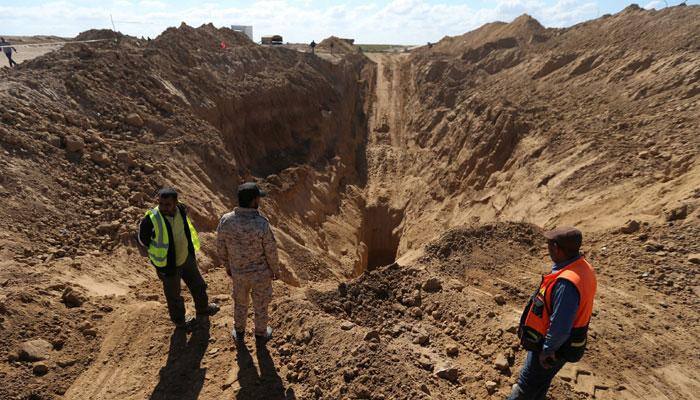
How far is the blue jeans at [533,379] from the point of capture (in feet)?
10.7

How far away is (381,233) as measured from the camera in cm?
1597

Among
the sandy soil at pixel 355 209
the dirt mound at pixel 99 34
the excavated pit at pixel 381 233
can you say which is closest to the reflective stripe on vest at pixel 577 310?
the sandy soil at pixel 355 209

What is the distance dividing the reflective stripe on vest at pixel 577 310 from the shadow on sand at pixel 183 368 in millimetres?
3007

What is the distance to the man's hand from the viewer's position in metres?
3.03

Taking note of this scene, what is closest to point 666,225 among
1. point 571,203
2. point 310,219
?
point 571,203

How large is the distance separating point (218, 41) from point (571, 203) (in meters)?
15.6

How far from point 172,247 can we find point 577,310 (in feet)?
12.4

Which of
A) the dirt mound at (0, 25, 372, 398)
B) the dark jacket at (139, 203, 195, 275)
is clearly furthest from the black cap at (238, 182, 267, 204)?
the dirt mound at (0, 25, 372, 398)

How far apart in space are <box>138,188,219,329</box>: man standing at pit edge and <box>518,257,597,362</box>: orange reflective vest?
11.4 ft

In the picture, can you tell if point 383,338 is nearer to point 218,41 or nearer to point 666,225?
point 666,225

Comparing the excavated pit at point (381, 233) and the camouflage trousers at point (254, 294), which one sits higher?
the camouflage trousers at point (254, 294)

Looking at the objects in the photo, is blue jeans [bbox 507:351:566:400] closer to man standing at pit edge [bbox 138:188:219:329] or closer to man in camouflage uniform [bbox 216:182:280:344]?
man in camouflage uniform [bbox 216:182:280:344]

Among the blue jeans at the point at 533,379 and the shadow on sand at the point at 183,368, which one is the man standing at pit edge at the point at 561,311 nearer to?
the blue jeans at the point at 533,379

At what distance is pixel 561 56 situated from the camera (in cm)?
1666
